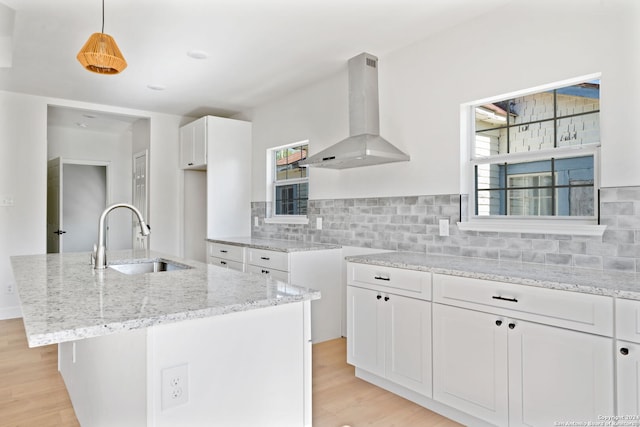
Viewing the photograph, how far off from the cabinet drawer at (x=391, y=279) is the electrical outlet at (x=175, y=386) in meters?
1.50

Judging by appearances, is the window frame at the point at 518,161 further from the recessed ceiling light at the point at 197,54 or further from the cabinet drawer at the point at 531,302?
the recessed ceiling light at the point at 197,54

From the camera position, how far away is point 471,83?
9.05ft

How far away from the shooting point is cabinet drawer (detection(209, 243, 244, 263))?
→ 4095 mm

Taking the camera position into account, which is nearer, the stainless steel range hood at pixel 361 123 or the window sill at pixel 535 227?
the window sill at pixel 535 227

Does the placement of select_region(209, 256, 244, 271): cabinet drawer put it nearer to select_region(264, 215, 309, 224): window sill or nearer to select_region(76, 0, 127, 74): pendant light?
select_region(264, 215, 309, 224): window sill

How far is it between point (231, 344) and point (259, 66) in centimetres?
295

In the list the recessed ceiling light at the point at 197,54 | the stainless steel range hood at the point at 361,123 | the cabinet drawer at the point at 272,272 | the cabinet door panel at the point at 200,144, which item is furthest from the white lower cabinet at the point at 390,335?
the cabinet door panel at the point at 200,144

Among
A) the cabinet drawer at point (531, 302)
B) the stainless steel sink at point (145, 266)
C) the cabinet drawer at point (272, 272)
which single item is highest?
the stainless steel sink at point (145, 266)

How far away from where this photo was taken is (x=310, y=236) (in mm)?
4184

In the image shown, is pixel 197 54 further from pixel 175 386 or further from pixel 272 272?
pixel 175 386

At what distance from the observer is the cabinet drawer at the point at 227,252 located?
4095 mm

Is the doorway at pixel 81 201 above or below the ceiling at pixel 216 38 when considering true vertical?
below

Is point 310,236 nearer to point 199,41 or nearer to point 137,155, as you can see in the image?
point 199,41

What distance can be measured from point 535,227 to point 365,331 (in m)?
1.26
